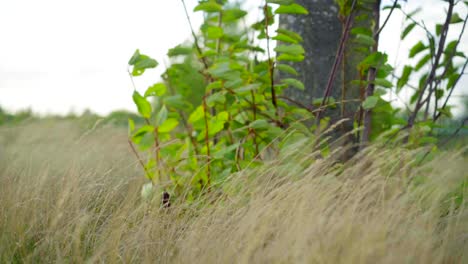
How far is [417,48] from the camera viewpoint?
2.71m

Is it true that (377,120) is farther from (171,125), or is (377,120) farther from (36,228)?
(36,228)

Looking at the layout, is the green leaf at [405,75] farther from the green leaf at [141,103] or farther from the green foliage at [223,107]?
the green leaf at [141,103]

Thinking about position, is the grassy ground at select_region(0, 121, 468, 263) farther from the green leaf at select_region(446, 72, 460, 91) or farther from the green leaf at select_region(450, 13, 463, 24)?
the green leaf at select_region(450, 13, 463, 24)

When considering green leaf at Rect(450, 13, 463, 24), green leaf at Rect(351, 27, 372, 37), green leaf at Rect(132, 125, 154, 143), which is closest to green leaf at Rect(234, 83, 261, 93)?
green leaf at Rect(132, 125, 154, 143)

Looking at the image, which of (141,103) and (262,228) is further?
(141,103)

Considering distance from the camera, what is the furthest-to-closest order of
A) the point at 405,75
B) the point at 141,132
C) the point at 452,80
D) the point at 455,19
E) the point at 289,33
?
1. the point at 405,75
2. the point at 452,80
3. the point at 455,19
4. the point at 141,132
5. the point at 289,33

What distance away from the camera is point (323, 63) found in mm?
2818

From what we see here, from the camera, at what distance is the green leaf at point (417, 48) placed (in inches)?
106

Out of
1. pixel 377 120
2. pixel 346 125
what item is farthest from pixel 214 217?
pixel 377 120

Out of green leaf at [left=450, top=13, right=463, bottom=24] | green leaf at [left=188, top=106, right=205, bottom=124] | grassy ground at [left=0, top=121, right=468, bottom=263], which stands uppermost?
green leaf at [left=450, top=13, right=463, bottom=24]

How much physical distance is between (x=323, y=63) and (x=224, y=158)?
2.96ft

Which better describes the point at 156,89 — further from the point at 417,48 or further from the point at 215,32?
the point at 417,48

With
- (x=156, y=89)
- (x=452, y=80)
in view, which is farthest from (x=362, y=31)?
(x=156, y=89)

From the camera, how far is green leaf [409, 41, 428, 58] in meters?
2.70
